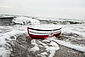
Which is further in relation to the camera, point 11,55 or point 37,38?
point 37,38

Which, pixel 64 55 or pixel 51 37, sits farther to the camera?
pixel 51 37

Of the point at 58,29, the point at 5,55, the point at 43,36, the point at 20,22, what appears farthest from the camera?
the point at 20,22

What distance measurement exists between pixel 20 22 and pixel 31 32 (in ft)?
54.8

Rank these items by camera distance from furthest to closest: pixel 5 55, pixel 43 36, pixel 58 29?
pixel 58 29, pixel 43 36, pixel 5 55

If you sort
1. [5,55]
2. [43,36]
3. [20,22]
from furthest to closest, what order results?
[20,22] < [43,36] < [5,55]

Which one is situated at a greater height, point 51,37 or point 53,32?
point 53,32

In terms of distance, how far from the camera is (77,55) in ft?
15.7

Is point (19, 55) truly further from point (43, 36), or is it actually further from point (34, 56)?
point (43, 36)

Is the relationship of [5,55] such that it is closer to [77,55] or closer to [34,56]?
[34,56]

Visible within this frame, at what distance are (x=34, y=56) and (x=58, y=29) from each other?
490cm

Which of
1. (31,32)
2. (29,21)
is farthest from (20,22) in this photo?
(31,32)

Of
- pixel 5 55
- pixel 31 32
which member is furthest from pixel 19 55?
pixel 31 32

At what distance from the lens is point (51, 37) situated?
26.9 feet

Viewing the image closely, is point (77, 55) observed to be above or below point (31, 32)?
below
